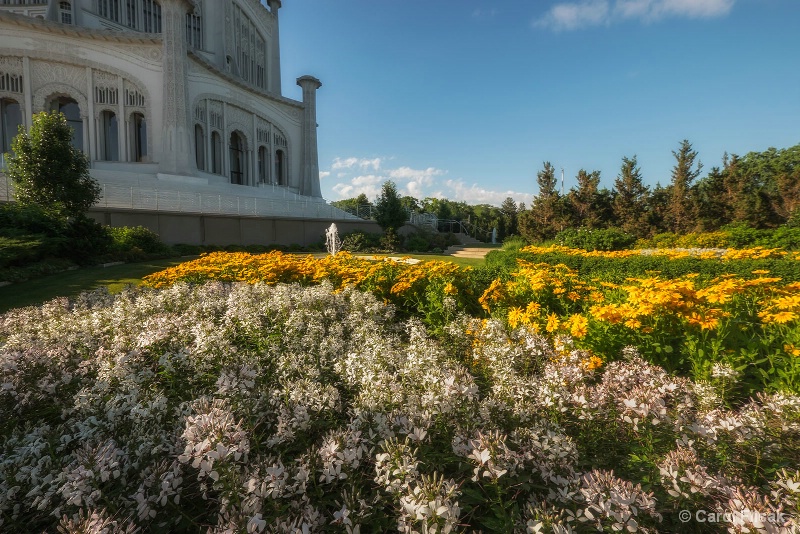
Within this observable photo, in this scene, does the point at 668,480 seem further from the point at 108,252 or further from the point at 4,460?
the point at 108,252

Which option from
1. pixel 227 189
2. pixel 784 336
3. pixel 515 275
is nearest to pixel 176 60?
pixel 227 189

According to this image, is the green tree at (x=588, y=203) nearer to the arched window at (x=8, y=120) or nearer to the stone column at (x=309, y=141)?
the stone column at (x=309, y=141)

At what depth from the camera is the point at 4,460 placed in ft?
6.79

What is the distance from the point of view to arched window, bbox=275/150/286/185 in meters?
35.5

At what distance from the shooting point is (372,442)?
215 cm

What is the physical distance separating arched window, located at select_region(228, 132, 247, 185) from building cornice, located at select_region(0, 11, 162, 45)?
8509mm

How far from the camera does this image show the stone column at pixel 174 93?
24859 millimetres

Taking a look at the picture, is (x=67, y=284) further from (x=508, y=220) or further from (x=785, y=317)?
(x=508, y=220)

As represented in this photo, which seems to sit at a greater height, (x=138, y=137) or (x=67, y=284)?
(x=138, y=137)

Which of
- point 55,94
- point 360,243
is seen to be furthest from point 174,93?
point 360,243

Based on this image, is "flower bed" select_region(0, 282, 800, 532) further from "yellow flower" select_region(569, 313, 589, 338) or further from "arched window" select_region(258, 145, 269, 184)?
"arched window" select_region(258, 145, 269, 184)

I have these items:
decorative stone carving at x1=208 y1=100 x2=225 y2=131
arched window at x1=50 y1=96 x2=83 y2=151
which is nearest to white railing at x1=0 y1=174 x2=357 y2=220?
decorative stone carving at x1=208 y1=100 x2=225 y2=131

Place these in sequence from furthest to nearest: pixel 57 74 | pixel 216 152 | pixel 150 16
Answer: pixel 150 16 → pixel 216 152 → pixel 57 74

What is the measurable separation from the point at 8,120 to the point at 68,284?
79.7ft
